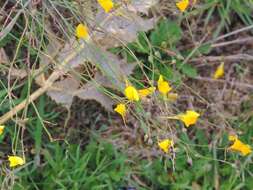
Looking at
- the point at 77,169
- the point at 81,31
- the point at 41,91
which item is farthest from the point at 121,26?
the point at 77,169

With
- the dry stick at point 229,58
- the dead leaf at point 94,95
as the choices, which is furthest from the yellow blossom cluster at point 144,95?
the dry stick at point 229,58

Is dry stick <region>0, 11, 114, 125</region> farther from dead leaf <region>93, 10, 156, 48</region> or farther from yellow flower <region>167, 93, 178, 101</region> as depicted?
yellow flower <region>167, 93, 178, 101</region>

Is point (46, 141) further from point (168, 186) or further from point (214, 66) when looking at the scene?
point (214, 66)

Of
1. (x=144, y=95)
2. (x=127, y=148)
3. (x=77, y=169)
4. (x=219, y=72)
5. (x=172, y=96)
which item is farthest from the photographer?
(x=219, y=72)

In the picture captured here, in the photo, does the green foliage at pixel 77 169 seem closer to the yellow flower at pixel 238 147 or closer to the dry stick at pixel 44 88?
the dry stick at pixel 44 88

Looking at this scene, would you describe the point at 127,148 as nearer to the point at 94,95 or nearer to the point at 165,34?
the point at 94,95

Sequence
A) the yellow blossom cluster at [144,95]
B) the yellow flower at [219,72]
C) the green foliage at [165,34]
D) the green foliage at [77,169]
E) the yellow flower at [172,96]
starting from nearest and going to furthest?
1. the yellow blossom cluster at [144,95]
2. the yellow flower at [172,96]
3. the green foliage at [77,169]
4. the green foliage at [165,34]
5. the yellow flower at [219,72]

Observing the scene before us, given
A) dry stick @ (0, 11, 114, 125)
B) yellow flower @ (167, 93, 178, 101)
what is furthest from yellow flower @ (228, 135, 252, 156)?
dry stick @ (0, 11, 114, 125)

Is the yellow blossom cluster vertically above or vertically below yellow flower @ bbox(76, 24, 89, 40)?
below

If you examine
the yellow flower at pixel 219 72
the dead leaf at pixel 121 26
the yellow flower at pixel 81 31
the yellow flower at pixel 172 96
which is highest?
the yellow flower at pixel 81 31

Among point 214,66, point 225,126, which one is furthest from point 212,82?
point 225,126

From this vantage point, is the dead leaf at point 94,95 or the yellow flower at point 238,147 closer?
the yellow flower at point 238,147
